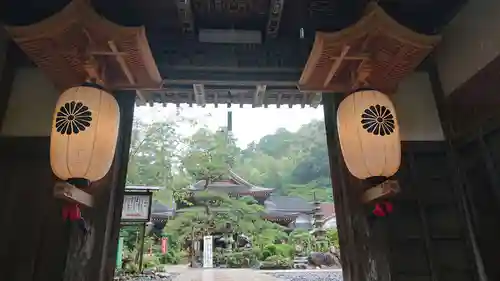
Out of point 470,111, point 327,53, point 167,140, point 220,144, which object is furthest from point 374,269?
point 220,144

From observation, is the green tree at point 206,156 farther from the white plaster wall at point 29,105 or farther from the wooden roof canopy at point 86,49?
the wooden roof canopy at point 86,49

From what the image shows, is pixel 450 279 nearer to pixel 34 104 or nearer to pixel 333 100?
pixel 333 100

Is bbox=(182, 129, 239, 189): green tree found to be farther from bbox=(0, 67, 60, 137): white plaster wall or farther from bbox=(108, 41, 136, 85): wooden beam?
bbox=(108, 41, 136, 85): wooden beam

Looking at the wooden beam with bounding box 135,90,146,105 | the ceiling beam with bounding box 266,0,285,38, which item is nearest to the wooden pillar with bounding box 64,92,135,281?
the wooden beam with bounding box 135,90,146,105

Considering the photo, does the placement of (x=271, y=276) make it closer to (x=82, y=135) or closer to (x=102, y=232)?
(x=102, y=232)

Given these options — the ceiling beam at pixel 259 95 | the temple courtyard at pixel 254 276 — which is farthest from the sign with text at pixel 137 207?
the ceiling beam at pixel 259 95

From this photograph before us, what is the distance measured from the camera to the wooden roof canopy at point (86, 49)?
1849 millimetres

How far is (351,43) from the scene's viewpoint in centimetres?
202

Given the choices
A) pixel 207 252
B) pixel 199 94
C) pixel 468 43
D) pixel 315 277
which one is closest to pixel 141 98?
pixel 199 94

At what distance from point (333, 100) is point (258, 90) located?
71 centimetres

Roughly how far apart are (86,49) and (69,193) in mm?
867

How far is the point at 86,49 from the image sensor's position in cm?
200

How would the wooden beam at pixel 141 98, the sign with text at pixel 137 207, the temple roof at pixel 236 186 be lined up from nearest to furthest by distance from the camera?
1. the wooden beam at pixel 141 98
2. the sign with text at pixel 137 207
3. the temple roof at pixel 236 186

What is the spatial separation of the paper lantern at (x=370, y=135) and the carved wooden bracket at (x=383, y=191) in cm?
8
